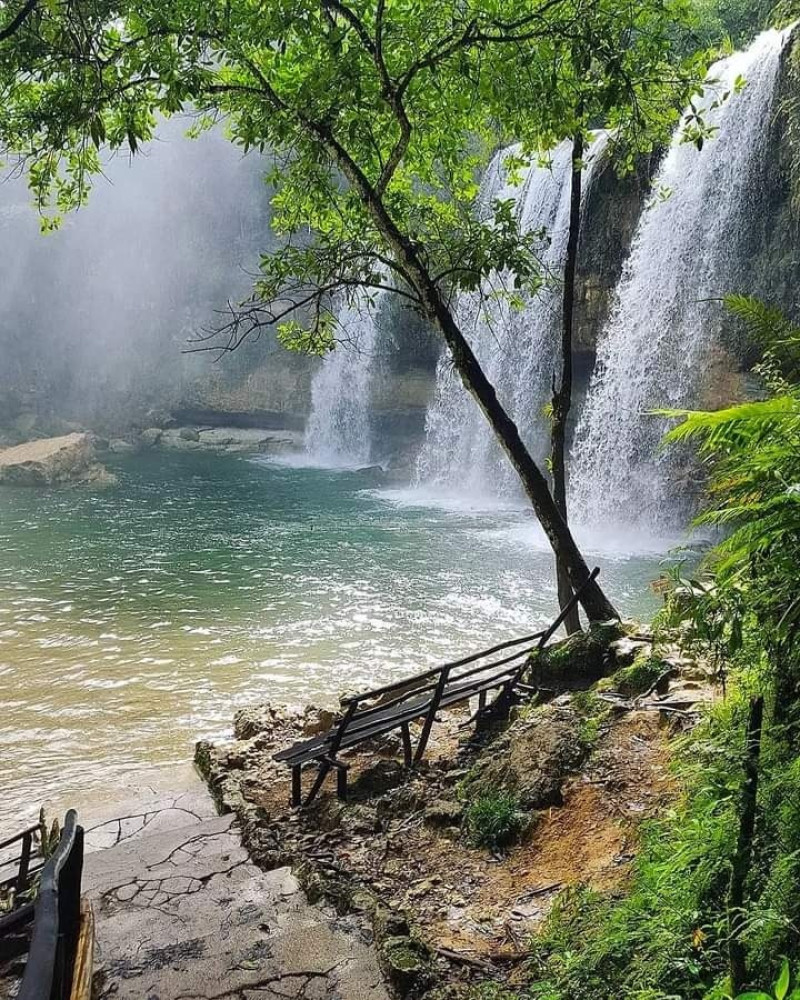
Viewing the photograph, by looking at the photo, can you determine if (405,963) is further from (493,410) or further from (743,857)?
(493,410)

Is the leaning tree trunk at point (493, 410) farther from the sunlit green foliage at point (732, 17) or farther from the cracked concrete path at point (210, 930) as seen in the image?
the sunlit green foliage at point (732, 17)

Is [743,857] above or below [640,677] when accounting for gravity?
above

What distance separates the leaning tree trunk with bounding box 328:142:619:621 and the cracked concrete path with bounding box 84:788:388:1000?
375 centimetres

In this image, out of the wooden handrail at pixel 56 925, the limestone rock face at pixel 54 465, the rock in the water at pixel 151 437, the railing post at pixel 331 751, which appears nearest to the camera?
the wooden handrail at pixel 56 925

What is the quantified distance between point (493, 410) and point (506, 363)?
51.8ft

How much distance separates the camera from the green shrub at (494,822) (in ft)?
14.1

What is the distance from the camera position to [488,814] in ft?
14.5

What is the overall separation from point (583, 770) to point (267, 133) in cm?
519

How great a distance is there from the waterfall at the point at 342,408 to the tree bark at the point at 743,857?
1105 inches

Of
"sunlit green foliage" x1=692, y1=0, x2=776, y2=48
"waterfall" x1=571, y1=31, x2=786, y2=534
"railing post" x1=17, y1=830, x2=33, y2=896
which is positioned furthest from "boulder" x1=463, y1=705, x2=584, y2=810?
"sunlit green foliage" x1=692, y1=0, x2=776, y2=48

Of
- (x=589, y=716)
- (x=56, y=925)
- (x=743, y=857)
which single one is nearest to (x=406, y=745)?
(x=589, y=716)

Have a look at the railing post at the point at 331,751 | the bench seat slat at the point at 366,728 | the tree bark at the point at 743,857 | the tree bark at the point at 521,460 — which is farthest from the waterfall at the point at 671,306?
the tree bark at the point at 743,857

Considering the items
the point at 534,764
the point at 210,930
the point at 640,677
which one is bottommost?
the point at 210,930

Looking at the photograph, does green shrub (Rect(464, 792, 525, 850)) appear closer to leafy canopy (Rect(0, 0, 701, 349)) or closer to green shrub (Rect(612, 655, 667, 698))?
green shrub (Rect(612, 655, 667, 698))
